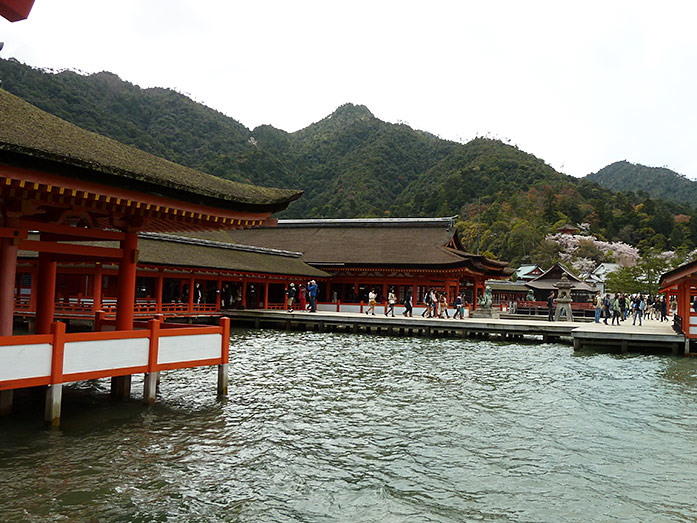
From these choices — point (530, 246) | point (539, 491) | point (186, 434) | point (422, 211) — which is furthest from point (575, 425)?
point (422, 211)

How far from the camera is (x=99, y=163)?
27.6ft

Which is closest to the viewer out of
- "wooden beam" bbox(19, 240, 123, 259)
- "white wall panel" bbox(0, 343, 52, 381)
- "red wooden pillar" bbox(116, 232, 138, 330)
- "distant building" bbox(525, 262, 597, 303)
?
"white wall panel" bbox(0, 343, 52, 381)

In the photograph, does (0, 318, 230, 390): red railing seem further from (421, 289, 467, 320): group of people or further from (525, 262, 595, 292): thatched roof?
(525, 262, 595, 292): thatched roof

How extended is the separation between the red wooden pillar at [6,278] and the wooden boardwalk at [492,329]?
64.7 ft

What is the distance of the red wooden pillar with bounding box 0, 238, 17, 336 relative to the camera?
9258mm

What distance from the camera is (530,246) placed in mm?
84438

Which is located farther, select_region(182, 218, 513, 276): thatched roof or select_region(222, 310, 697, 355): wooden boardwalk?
select_region(182, 218, 513, 276): thatched roof

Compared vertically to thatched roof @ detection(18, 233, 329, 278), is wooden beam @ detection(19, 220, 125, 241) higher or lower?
lower

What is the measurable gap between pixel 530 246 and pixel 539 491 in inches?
3190

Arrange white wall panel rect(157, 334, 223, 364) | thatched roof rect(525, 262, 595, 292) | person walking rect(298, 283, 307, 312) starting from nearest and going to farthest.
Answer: white wall panel rect(157, 334, 223, 364) → person walking rect(298, 283, 307, 312) → thatched roof rect(525, 262, 595, 292)

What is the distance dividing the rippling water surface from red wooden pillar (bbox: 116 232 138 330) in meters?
1.63

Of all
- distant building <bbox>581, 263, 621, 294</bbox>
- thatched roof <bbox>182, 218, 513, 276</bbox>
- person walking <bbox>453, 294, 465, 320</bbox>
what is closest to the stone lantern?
thatched roof <bbox>182, 218, 513, 276</bbox>

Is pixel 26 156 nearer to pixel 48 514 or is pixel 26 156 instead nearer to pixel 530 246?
pixel 48 514

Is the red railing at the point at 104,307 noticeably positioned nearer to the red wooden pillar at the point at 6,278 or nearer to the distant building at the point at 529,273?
the red wooden pillar at the point at 6,278
